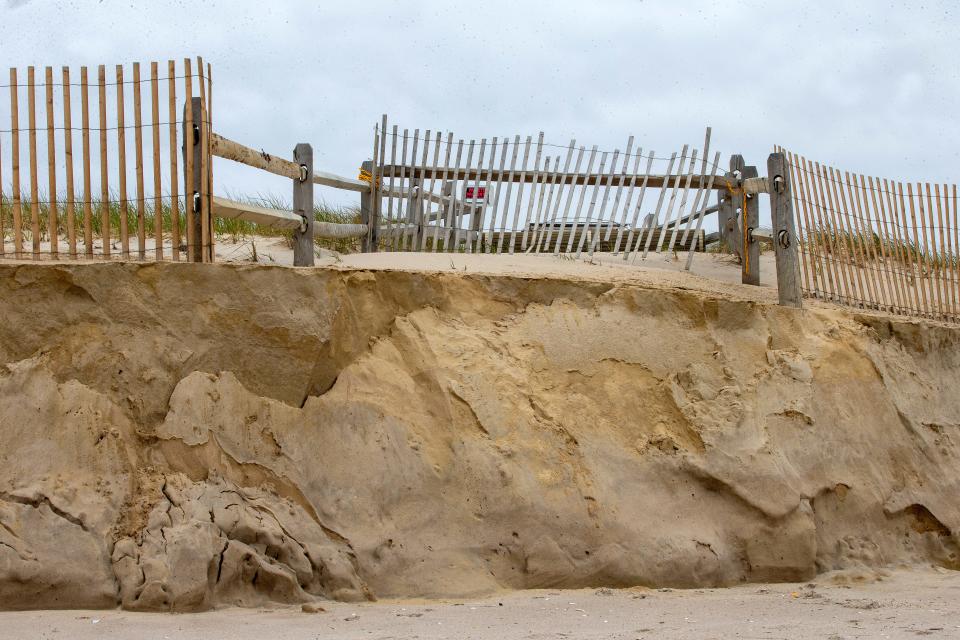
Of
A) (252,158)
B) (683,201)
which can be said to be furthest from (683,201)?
(252,158)

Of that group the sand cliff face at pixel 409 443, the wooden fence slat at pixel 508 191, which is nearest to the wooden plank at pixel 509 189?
the wooden fence slat at pixel 508 191

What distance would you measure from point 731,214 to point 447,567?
5.42m

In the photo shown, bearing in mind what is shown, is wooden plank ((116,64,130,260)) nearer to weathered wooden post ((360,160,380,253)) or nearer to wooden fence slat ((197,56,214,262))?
wooden fence slat ((197,56,214,262))

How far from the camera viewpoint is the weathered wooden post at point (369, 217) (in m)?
8.67

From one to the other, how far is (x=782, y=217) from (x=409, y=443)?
3400 millimetres

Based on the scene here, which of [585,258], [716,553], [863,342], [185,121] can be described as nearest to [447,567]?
[716,553]

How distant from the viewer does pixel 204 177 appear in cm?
514

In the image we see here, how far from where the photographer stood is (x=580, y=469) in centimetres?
528

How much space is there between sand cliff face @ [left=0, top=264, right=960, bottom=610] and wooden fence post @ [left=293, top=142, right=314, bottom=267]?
1084 mm

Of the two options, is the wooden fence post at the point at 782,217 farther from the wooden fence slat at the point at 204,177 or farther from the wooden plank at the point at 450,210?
the wooden fence slat at the point at 204,177

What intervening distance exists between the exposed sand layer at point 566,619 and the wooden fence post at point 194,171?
180 centimetres

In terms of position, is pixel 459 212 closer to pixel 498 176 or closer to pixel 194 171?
pixel 498 176

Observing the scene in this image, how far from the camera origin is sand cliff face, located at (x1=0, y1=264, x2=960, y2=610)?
14.6 ft

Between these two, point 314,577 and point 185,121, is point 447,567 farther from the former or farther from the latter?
point 185,121
